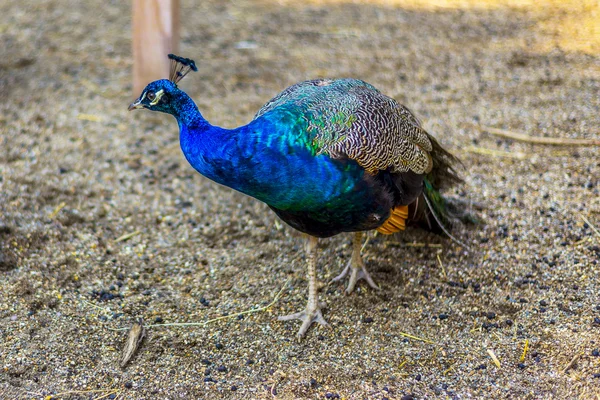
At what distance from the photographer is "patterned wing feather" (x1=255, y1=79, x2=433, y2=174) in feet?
9.28

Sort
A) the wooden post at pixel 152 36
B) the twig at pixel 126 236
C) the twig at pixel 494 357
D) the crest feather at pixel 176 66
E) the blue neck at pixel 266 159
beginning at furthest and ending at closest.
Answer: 1. the wooden post at pixel 152 36
2. the twig at pixel 126 236
3. the twig at pixel 494 357
4. the crest feather at pixel 176 66
5. the blue neck at pixel 266 159

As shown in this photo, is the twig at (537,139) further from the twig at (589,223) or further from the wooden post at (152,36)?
the wooden post at (152,36)

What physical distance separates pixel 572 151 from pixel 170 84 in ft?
9.49

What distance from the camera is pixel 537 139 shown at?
15.0 feet

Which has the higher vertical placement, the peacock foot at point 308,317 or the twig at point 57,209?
the twig at point 57,209

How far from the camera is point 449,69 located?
5.61 m

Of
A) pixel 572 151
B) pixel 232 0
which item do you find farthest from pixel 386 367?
pixel 232 0

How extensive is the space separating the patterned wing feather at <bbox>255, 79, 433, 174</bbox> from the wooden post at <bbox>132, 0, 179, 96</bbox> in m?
1.90

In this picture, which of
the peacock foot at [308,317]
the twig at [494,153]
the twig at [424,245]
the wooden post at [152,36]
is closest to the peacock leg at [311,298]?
the peacock foot at [308,317]

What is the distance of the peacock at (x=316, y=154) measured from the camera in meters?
2.68

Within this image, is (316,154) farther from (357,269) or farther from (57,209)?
(57,209)

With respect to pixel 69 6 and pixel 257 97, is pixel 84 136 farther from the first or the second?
pixel 69 6

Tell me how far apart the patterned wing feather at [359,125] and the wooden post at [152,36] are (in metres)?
1.90

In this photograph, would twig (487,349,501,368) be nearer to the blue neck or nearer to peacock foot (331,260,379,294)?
peacock foot (331,260,379,294)
